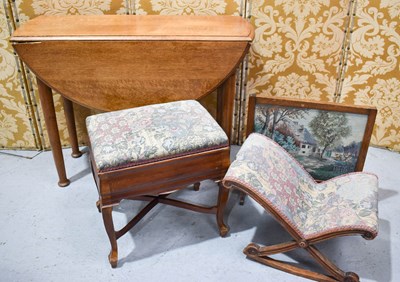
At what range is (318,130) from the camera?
1.88m

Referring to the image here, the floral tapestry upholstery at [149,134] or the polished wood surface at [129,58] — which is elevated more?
the polished wood surface at [129,58]

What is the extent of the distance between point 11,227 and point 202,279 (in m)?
0.96

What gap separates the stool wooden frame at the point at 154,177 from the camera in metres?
1.48

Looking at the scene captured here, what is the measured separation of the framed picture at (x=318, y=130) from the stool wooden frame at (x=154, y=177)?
397 millimetres

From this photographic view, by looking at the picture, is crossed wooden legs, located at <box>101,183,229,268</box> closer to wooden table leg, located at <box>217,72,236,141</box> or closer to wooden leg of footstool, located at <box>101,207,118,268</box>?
wooden leg of footstool, located at <box>101,207,118,268</box>

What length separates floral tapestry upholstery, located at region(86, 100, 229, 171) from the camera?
→ 1.47 m

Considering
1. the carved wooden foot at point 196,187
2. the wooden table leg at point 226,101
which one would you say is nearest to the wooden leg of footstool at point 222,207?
the carved wooden foot at point 196,187

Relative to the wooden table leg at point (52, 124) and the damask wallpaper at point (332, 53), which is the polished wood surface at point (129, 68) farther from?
the damask wallpaper at point (332, 53)

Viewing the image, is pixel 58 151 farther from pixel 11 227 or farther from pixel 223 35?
pixel 223 35

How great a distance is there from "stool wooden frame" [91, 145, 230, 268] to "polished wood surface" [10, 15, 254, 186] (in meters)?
0.39

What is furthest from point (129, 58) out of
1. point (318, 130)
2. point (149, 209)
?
point (318, 130)

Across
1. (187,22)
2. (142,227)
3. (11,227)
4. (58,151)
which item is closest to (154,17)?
(187,22)

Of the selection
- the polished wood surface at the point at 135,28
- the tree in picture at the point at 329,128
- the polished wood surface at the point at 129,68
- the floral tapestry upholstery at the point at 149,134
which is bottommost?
the tree in picture at the point at 329,128

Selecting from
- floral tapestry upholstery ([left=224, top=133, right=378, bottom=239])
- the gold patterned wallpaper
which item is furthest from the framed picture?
the gold patterned wallpaper
